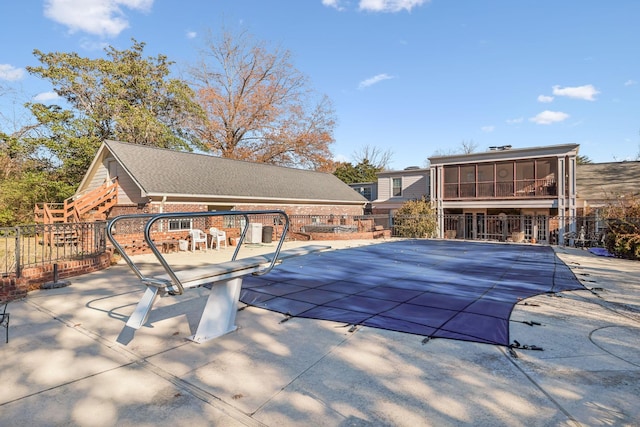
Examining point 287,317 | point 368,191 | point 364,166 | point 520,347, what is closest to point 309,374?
point 287,317

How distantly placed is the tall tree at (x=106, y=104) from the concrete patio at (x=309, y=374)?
21559 mm

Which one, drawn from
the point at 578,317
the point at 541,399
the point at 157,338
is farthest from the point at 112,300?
the point at 578,317

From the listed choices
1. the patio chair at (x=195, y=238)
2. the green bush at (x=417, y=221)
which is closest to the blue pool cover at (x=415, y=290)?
the patio chair at (x=195, y=238)

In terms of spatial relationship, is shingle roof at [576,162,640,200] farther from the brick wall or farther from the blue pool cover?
the brick wall

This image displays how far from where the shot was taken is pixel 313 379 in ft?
10.1

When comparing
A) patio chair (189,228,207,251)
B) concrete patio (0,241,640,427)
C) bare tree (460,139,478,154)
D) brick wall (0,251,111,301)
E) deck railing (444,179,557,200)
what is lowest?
concrete patio (0,241,640,427)

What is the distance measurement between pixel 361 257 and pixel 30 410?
28.8 feet

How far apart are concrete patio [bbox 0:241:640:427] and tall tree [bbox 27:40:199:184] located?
21.6 metres

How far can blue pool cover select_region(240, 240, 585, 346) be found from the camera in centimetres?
452

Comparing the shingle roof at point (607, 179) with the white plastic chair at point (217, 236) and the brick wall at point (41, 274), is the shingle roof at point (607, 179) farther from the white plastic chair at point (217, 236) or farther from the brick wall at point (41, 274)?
the brick wall at point (41, 274)

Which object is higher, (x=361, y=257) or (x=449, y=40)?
(x=449, y=40)

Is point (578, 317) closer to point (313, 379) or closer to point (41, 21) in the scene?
point (313, 379)

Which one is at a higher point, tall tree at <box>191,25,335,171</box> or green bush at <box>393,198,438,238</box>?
tall tree at <box>191,25,335,171</box>

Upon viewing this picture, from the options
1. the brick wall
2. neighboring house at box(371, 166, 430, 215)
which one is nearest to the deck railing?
neighboring house at box(371, 166, 430, 215)
